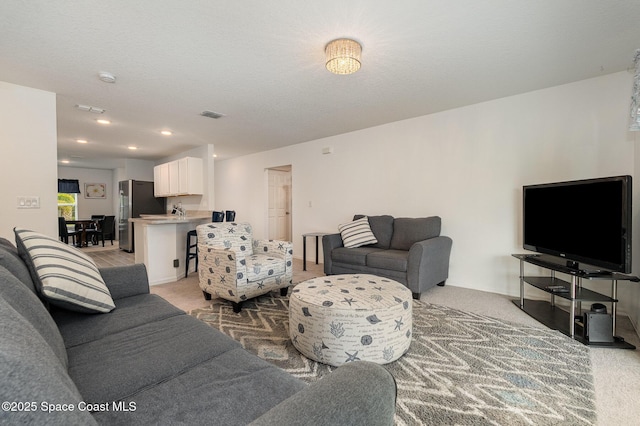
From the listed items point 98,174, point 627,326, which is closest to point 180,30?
point 627,326

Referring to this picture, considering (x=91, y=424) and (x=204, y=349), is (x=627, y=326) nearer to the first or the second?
(x=204, y=349)

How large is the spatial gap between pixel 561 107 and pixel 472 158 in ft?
3.15

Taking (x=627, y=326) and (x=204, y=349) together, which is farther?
(x=627, y=326)

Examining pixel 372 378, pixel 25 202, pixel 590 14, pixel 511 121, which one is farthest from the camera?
pixel 511 121

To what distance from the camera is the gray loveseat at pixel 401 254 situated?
3.10 metres

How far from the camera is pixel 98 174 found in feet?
29.6

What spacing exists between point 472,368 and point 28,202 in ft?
14.2

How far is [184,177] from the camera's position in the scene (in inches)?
218

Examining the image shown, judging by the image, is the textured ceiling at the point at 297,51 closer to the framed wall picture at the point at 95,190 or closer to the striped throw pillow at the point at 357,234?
the striped throw pillow at the point at 357,234

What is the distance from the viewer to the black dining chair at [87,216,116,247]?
761cm

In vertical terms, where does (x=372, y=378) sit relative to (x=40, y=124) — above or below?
below

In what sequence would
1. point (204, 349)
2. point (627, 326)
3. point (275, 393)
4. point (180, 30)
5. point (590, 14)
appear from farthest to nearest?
1. point (627, 326)
2. point (180, 30)
3. point (590, 14)
4. point (204, 349)
5. point (275, 393)

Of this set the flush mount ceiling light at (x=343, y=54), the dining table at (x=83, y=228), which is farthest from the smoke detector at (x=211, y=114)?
the dining table at (x=83, y=228)

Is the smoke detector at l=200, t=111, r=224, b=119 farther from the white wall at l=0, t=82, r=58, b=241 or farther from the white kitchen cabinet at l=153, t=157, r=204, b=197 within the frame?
the white kitchen cabinet at l=153, t=157, r=204, b=197
